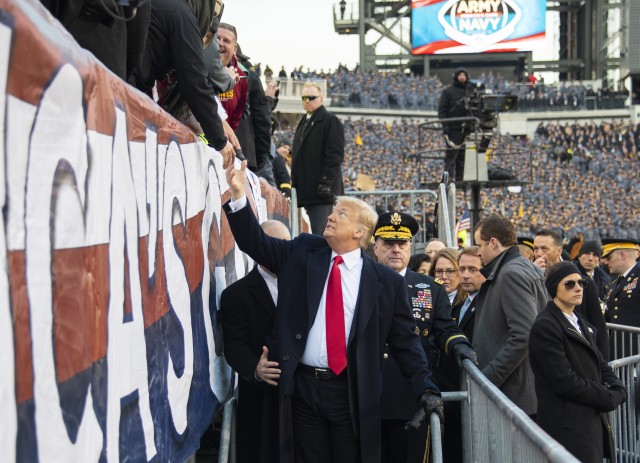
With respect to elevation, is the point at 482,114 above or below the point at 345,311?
above

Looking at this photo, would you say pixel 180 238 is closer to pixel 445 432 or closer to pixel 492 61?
pixel 445 432

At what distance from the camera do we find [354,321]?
13.4 ft

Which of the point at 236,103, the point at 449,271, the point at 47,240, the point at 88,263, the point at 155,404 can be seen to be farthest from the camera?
the point at 236,103

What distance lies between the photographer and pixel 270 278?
14.4ft

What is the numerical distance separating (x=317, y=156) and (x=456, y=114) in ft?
15.5

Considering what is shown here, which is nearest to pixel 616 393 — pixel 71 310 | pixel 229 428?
pixel 229 428

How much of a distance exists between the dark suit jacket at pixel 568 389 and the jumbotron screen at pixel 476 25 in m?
56.8

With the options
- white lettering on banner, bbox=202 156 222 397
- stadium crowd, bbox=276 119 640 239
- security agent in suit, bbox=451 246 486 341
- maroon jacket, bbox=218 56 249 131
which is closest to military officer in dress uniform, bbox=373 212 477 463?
security agent in suit, bbox=451 246 486 341

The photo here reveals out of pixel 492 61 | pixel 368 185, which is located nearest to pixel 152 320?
pixel 368 185

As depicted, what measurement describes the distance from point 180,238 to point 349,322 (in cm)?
82

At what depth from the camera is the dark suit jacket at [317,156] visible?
8.22 m

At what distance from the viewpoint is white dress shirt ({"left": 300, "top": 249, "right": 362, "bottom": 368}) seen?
4070mm

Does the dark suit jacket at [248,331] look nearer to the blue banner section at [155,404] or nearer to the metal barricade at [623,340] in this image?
the blue banner section at [155,404]

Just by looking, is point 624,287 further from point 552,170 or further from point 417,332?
point 552,170
